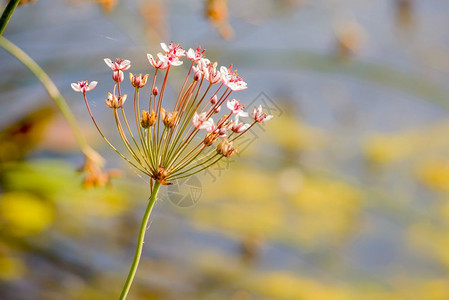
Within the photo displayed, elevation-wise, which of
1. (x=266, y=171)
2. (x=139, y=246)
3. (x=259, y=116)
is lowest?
(x=139, y=246)

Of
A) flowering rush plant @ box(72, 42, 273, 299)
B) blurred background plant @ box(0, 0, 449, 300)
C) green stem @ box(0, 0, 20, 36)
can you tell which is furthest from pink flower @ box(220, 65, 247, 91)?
blurred background plant @ box(0, 0, 449, 300)

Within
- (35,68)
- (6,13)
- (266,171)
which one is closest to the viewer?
(6,13)

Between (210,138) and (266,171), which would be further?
(266,171)

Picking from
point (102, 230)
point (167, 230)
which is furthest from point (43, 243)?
point (167, 230)

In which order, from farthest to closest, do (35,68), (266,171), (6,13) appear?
1. (266,171)
2. (35,68)
3. (6,13)

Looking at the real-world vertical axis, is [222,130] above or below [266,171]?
below

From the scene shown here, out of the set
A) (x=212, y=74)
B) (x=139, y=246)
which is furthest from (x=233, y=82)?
(x=139, y=246)

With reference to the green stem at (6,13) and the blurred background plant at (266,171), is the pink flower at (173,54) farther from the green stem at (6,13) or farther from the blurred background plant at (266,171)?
the blurred background plant at (266,171)

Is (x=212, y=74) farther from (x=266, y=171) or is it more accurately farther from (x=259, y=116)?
(x=266, y=171)

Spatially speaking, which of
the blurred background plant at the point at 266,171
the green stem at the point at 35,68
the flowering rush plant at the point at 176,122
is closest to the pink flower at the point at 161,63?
the flowering rush plant at the point at 176,122
